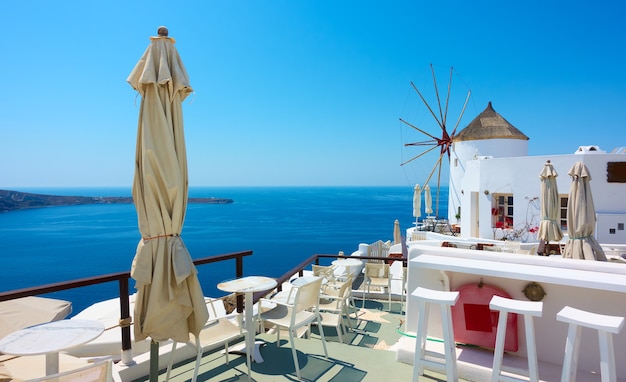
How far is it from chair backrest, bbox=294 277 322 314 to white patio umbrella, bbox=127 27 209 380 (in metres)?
0.96

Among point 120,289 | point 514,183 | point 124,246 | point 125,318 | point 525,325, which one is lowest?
point 124,246

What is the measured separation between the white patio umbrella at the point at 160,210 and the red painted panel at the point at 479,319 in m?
2.38

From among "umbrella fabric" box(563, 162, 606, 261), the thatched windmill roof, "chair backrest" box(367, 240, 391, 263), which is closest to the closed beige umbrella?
"umbrella fabric" box(563, 162, 606, 261)

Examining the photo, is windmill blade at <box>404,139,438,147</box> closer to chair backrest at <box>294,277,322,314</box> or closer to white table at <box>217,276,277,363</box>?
chair backrest at <box>294,277,322,314</box>

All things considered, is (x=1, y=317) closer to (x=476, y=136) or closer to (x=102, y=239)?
(x=476, y=136)

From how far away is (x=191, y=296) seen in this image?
2.85 m

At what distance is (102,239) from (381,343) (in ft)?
208

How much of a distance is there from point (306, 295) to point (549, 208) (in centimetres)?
725

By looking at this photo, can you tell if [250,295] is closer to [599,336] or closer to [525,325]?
[525,325]

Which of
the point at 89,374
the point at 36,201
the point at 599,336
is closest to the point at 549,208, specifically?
the point at 599,336

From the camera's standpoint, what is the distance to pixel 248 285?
365 centimetres

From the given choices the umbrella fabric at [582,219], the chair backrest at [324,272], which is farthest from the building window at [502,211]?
the chair backrest at [324,272]

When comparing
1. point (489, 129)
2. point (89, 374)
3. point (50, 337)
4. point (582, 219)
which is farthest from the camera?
point (489, 129)

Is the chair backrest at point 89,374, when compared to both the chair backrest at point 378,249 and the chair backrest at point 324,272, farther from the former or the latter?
the chair backrest at point 378,249
